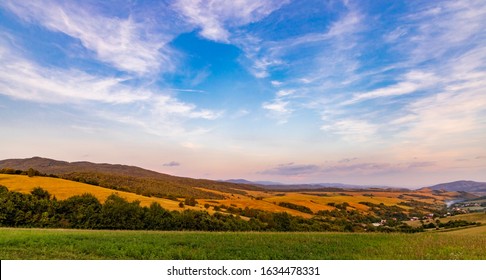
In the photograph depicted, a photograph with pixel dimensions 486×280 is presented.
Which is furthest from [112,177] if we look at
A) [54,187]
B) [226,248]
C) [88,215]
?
[226,248]

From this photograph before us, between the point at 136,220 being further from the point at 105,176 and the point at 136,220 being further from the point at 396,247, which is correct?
the point at 105,176

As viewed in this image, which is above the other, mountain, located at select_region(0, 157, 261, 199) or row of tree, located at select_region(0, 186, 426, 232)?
mountain, located at select_region(0, 157, 261, 199)

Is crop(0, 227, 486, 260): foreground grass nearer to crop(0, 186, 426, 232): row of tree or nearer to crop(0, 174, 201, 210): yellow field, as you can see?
crop(0, 186, 426, 232): row of tree

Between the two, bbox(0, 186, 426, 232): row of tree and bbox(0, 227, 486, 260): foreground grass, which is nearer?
bbox(0, 227, 486, 260): foreground grass

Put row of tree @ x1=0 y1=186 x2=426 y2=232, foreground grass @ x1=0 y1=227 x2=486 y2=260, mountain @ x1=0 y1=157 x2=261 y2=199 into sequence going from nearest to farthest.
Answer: foreground grass @ x1=0 y1=227 x2=486 y2=260 < row of tree @ x1=0 y1=186 x2=426 y2=232 < mountain @ x1=0 y1=157 x2=261 y2=199

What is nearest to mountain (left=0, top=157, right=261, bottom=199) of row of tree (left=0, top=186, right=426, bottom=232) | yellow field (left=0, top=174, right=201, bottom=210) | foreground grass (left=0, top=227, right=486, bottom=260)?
yellow field (left=0, top=174, right=201, bottom=210)

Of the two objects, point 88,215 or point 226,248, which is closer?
point 226,248

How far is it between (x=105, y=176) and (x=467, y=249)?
5282 inches

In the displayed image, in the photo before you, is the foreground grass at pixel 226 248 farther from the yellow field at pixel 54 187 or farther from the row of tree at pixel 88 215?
the yellow field at pixel 54 187

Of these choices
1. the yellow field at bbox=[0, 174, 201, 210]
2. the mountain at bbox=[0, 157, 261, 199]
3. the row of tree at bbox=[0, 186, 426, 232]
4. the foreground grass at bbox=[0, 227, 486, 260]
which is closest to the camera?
the foreground grass at bbox=[0, 227, 486, 260]

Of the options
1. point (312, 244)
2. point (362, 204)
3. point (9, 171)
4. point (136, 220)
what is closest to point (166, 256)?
point (312, 244)

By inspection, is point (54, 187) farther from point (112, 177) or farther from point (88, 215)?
point (112, 177)

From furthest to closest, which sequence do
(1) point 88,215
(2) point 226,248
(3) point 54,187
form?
(3) point 54,187 < (1) point 88,215 < (2) point 226,248
